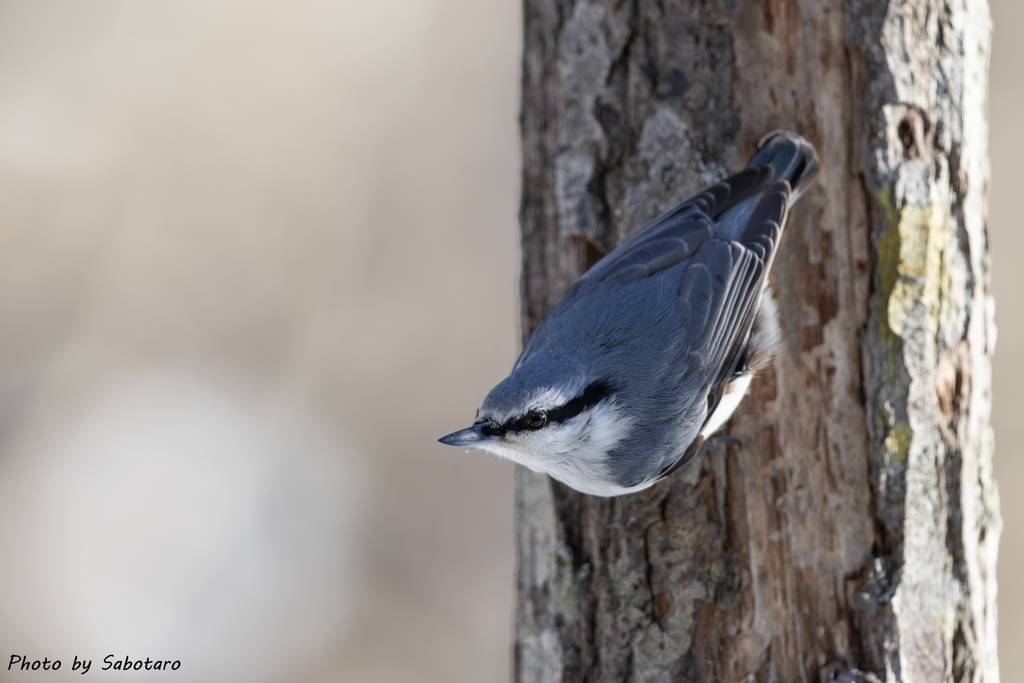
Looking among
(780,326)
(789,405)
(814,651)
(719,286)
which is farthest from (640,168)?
(814,651)

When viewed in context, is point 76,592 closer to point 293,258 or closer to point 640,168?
point 293,258

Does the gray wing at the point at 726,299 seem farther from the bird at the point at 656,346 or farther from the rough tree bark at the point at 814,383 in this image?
the rough tree bark at the point at 814,383

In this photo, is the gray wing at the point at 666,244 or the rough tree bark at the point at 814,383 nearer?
the rough tree bark at the point at 814,383

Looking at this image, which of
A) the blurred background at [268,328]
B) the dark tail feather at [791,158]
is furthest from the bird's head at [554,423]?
the blurred background at [268,328]

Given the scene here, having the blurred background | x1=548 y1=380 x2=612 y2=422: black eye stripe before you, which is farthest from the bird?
the blurred background

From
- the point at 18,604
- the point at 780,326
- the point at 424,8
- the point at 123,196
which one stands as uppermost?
the point at 424,8

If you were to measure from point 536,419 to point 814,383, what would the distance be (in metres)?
0.81

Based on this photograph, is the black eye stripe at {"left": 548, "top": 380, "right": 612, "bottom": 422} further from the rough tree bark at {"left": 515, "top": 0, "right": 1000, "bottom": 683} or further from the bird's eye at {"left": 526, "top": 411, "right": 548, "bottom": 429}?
the rough tree bark at {"left": 515, "top": 0, "right": 1000, "bottom": 683}

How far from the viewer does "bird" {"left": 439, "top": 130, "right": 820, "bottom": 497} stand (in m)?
Answer: 1.85

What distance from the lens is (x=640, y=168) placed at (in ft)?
7.15

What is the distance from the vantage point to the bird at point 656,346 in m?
1.85

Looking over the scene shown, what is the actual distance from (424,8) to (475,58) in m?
0.43

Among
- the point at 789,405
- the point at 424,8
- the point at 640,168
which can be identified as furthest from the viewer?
the point at 424,8

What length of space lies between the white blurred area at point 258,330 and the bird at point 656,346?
1981 millimetres
